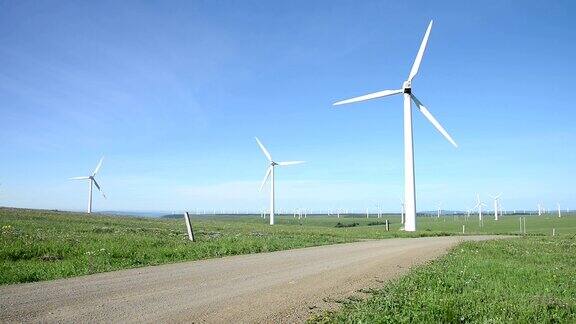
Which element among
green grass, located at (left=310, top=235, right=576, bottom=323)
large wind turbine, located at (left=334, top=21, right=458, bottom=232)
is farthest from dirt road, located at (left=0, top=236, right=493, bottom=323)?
large wind turbine, located at (left=334, top=21, right=458, bottom=232)

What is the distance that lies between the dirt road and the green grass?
100 centimetres

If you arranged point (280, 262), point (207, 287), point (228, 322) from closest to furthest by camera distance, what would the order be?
1. point (228, 322)
2. point (207, 287)
3. point (280, 262)

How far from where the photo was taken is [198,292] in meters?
11.8

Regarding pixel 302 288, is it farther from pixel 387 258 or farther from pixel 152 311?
pixel 387 258

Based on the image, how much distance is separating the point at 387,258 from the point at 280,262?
515 cm

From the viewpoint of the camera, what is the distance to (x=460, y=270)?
16766 mm

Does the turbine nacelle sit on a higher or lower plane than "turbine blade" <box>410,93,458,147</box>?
higher

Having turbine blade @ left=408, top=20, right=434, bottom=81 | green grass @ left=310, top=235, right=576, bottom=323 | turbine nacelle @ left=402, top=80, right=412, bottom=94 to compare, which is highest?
turbine blade @ left=408, top=20, right=434, bottom=81

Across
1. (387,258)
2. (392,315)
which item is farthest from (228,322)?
(387,258)

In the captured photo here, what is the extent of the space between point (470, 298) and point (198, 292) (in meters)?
6.47

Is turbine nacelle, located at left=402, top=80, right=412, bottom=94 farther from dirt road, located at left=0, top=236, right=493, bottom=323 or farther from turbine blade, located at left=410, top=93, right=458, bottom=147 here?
dirt road, located at left=0, top=236, right=493, bottom=323

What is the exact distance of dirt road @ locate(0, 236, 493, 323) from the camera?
30.6 feet

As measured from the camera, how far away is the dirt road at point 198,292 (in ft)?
30.6

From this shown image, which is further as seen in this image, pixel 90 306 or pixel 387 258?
pixel 387 258
